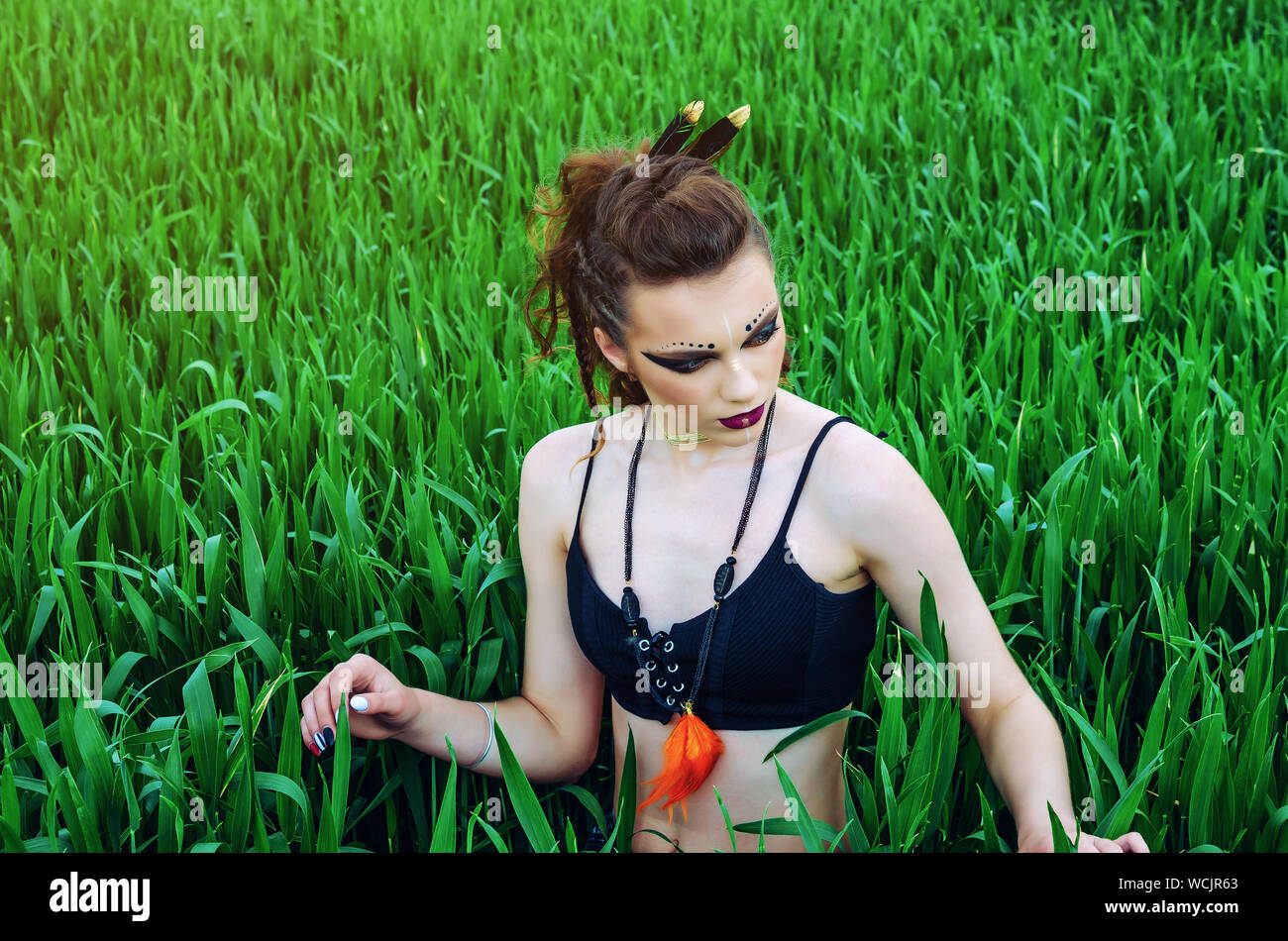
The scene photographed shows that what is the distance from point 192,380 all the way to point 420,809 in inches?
52.4

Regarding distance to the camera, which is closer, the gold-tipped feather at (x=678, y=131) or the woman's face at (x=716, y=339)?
the woman's face at (x=716, y=339)

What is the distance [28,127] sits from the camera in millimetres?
4020

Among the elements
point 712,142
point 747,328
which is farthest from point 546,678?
point 712,142

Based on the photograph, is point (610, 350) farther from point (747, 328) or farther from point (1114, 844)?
point (1114, 844)

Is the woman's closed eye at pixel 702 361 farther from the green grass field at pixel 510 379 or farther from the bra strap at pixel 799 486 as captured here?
the green grass field at pixel 510 379

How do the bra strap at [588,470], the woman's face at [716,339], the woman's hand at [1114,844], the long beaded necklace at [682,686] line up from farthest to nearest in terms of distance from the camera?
the bra strap at [588,470] → the long beaded necklace at [682,686] → the woman's face at [716,339] → the woman's hand at [1114,844]

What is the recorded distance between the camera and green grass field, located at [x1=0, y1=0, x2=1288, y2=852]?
4.53 ft

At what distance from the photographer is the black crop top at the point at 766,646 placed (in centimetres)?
128

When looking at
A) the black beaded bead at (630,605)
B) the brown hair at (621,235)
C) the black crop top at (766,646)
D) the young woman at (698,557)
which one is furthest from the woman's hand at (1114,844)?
the brown hair at (621,235)

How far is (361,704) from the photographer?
126cm

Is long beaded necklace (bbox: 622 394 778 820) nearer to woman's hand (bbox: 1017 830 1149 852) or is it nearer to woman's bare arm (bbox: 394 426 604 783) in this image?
woman's bare arm (bbox: 394 426 604 783)

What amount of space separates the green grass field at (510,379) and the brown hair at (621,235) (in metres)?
0.22

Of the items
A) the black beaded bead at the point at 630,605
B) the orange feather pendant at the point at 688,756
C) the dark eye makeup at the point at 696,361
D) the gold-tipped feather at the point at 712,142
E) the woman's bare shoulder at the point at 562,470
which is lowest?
the orange feather pendant at the point at 688,756

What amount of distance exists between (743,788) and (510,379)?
1.09m
